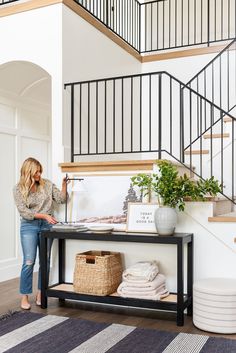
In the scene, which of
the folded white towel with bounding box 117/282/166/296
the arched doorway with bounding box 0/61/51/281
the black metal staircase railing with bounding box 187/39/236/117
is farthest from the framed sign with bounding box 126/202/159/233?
the black metal staircase railing with bounding box 187/39/236/117

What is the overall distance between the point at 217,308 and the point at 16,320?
157cm

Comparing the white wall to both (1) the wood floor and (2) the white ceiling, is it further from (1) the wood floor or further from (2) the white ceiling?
(1) the wood floor

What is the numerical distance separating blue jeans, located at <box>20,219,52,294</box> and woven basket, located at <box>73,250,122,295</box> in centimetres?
42

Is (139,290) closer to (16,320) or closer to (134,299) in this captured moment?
(134,299)

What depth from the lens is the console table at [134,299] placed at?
3293 mm

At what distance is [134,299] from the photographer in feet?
11.4

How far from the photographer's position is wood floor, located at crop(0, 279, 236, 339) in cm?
334

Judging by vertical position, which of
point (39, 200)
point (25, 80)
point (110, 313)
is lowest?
point (110, 313)

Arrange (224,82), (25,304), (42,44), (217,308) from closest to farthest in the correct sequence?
(217,308) < (25,304) < (42,44) < (224,82)

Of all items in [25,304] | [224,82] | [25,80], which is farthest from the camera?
[224,82]

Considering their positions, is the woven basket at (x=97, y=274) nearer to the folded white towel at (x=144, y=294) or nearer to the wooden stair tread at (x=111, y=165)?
the folded white towel at (x=144, y=294)

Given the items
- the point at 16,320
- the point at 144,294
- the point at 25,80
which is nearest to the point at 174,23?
the point at 25,80

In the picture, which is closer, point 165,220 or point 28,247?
point 165,220

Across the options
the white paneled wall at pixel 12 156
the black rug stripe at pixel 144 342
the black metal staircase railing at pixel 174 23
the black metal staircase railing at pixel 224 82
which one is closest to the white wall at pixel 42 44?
the white paneled wall at pixel 12 156
